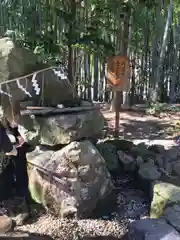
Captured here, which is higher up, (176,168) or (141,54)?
(141,54)

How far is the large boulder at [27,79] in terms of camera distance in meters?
3.45

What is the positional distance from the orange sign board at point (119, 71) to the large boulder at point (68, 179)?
4.61 ft

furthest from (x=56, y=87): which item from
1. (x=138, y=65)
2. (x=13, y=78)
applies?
(x=138, y=65)

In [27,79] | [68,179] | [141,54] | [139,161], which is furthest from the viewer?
[141,54]

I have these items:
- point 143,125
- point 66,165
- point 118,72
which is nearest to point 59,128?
point 66,165

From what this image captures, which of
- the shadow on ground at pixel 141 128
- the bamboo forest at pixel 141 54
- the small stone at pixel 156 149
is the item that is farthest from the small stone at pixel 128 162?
the bamboo forest at pixel 141 54

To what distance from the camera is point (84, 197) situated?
134 inches

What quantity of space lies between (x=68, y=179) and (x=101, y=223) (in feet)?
1.42

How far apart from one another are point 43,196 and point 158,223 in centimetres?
101

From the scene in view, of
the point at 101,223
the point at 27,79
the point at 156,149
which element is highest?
the point at 27,79

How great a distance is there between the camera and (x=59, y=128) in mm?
3412

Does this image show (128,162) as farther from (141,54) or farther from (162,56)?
(141,54)

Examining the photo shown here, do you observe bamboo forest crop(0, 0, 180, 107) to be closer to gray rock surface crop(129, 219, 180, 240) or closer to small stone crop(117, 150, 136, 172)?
small stone crop(117, 150, 136, 172)

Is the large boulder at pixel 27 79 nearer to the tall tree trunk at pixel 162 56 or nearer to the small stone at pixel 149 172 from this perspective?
the small stone at pixel 149 172
